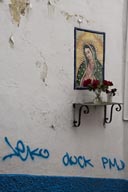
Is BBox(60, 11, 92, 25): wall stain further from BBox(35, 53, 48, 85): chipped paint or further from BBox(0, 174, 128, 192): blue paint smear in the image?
BBox(0, 174, 128, 192): blue paint smear

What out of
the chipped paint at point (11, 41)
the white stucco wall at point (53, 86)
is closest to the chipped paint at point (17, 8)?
the white stucco wall at point (53, 86)

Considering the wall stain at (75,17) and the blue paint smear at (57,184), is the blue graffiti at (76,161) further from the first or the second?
the wall stain at (75,17)

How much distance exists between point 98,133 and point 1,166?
4.08 feet

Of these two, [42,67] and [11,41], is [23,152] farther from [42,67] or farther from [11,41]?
[11,41]

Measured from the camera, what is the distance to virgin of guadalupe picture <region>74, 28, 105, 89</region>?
3.83 metres

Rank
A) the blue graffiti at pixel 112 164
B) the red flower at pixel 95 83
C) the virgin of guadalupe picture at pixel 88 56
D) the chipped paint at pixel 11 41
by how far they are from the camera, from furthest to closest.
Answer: the blue graffiti at pixel 112 164
the virgin of guadalupe picture at pixel 88 56
the red flower at pixel 95 83
the chipped paint at pixel 11 41

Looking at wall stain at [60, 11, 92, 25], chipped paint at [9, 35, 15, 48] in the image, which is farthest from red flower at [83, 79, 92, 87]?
chipped paint at [9, 35, 15, 48]

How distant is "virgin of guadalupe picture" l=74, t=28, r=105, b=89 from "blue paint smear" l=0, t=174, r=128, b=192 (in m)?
0.97

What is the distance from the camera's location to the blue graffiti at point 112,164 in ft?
13.5

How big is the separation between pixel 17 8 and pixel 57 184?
173 cm

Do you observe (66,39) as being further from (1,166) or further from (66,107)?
(1,166)

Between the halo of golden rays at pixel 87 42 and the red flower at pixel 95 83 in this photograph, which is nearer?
the red flower at pixel 95 83

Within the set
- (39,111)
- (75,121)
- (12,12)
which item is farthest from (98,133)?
(12,12)

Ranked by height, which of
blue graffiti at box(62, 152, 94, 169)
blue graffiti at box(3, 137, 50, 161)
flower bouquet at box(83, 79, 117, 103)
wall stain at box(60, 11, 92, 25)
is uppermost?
wall stain at box(60, 11, 92, 25)
